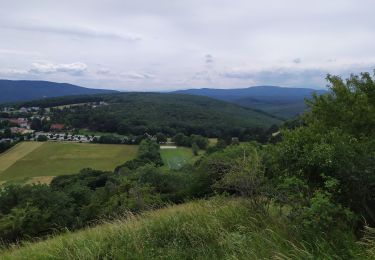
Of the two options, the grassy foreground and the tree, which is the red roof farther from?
the grassy foreground

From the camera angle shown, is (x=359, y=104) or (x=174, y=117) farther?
(x=174, y=117)

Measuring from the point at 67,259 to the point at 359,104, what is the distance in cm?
1388

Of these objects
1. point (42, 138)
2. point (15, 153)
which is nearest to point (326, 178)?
point (15, 153)

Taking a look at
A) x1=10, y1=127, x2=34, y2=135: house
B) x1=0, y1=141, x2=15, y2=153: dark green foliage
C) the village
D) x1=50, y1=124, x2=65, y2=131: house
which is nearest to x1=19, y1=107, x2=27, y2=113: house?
the village

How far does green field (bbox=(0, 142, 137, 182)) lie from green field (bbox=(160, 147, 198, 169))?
6306 millimetres

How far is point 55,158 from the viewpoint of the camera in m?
68.1

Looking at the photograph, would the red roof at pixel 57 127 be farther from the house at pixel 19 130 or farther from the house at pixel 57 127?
the house at pixel 19 130

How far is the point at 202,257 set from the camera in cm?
426

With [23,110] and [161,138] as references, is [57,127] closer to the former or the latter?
[161,138]

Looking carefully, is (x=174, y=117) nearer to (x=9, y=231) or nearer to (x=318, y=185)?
(x=9, y=231)

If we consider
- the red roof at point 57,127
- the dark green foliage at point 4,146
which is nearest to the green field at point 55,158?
the dark green foliage at point 4,146

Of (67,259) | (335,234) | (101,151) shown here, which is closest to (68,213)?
(67,259)

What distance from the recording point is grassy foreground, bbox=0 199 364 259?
3.89 meters

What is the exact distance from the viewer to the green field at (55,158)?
57.4m
